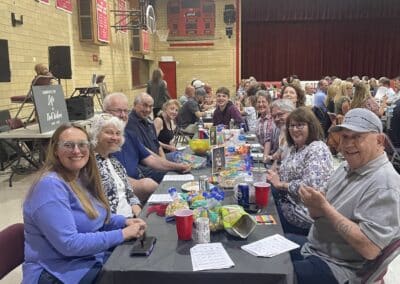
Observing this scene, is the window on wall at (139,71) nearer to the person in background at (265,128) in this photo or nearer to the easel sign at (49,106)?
the easel sign at (49,106)

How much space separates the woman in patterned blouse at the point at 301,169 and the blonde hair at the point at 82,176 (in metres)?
1.11

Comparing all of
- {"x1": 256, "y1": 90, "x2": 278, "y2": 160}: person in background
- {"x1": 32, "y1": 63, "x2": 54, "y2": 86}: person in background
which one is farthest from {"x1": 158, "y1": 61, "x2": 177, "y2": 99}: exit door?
{"x1": 256, "y1": 90, "x2": 278, "y2": 160}: person in background

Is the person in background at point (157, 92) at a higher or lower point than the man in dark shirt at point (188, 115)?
higher

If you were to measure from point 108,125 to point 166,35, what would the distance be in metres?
12.0

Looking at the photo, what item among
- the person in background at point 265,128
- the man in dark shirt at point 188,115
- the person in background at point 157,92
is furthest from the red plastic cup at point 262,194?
the person in background at point 157,92

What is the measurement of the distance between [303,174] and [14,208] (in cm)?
334

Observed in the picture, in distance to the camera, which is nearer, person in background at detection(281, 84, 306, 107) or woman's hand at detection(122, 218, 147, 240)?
woman's hand at detection(122, 218, 147, 240)

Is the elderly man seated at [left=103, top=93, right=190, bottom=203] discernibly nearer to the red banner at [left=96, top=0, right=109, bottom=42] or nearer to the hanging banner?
the red banner at [left=96, top=0, right=109, bottom=42]

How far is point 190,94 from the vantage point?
24.1 ft

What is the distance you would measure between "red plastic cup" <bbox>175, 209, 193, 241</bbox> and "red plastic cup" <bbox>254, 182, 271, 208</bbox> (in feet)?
1.54

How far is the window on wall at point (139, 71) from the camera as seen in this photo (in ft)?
41.4

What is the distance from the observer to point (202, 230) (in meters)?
1.58

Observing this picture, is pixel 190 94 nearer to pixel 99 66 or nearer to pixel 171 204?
pixel 99 66

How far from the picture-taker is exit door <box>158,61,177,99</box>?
550 inches
